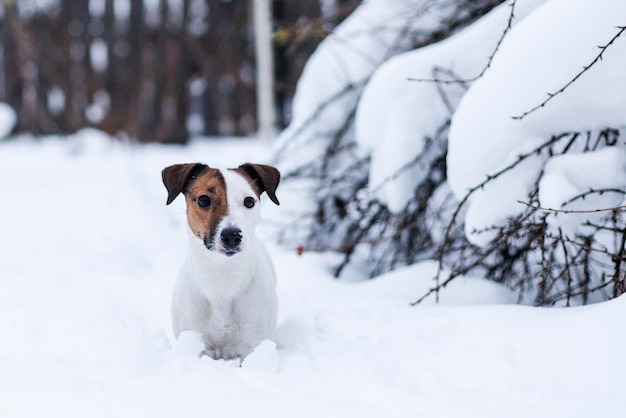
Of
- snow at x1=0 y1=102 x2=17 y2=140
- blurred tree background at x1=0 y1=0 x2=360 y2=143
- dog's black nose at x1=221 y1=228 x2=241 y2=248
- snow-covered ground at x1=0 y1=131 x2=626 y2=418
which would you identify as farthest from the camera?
blurred tree background at x1=0 y1=0 x2=360 y2=143

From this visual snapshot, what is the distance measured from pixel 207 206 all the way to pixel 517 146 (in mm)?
1269

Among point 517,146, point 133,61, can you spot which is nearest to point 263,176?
point 517,146

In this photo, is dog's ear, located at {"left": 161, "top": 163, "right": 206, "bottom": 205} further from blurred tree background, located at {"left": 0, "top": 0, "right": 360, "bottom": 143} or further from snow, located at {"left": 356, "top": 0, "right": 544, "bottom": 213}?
blurred tree background, located at {"left": 0, "top": 0, "right": 360, "bottom": 143}

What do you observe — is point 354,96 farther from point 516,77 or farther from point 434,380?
point 434,380

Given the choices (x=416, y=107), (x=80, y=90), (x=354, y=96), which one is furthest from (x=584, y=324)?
(x=80, y=90)

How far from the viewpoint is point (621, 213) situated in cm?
261

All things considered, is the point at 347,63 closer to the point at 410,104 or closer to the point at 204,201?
the point at 410,104

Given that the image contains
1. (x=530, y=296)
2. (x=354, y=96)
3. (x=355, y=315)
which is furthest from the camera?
(x=354, y=96)

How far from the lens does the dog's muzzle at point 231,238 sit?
2361 mm

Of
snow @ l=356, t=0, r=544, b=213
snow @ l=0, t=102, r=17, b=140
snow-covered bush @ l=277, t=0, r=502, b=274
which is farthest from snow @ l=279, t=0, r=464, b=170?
snow @ l=0, t=102, r=17, b=140

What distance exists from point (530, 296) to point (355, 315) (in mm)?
907

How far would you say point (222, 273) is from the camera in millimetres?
2582

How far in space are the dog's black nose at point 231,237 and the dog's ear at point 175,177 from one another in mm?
313

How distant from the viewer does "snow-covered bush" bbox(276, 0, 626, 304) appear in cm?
247
